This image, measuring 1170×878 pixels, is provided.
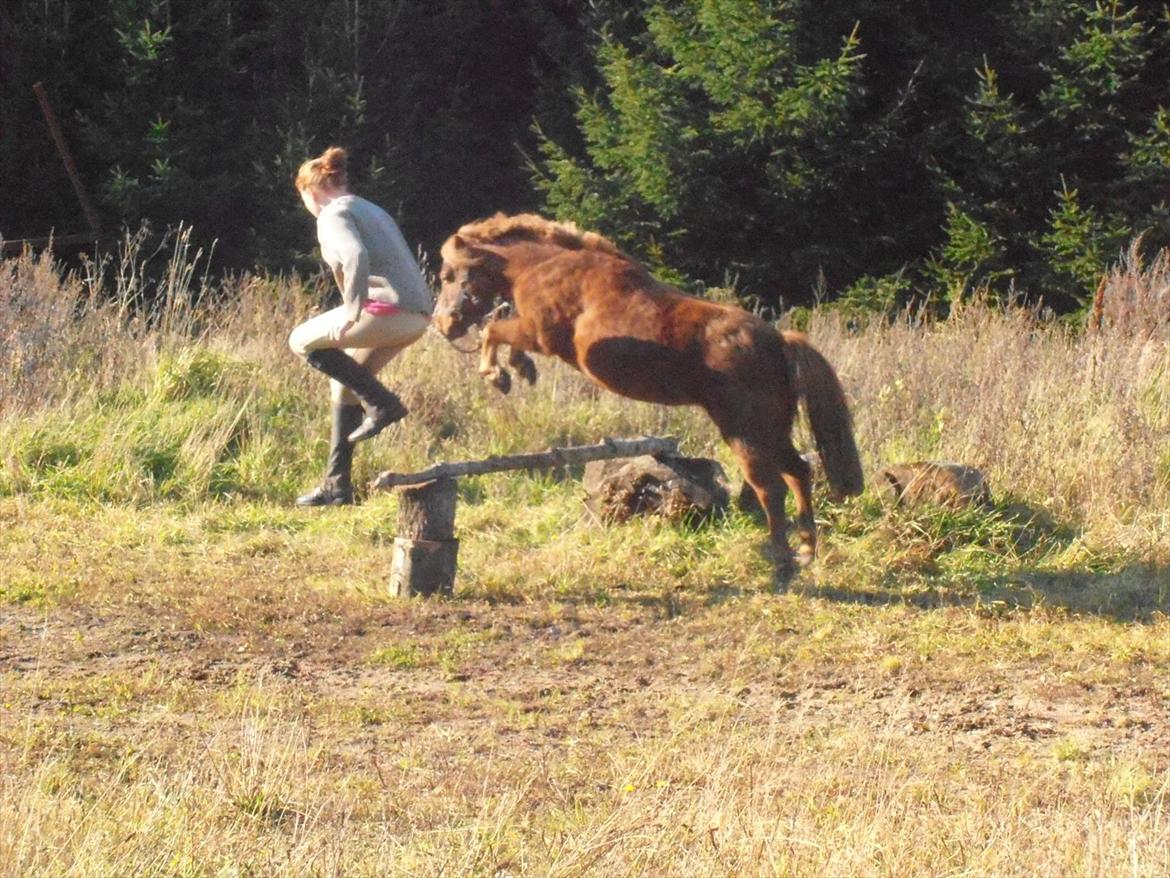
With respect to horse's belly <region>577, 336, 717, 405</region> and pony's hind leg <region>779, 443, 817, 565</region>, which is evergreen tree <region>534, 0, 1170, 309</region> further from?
horse's belly <region>577, 336, 717, 405</region>

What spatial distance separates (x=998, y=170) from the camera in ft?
67.5

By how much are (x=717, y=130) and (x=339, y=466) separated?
12815 millimetres

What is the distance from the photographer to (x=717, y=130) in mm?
20922

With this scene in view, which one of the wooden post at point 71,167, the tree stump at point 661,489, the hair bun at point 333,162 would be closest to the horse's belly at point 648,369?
the tree stump at point 661,489

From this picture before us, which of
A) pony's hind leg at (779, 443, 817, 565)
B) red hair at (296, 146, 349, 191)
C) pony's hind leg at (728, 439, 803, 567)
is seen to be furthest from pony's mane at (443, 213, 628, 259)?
pony's hind leg at (779, 443, 817, 565)

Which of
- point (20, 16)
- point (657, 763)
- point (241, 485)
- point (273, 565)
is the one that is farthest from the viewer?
point (20, 16)

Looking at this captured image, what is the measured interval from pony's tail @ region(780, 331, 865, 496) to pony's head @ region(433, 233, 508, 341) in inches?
62.0

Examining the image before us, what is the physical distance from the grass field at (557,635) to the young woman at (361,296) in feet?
3.40

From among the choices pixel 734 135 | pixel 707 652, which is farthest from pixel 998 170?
pixel 707 652

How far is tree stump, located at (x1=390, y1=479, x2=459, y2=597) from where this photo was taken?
805cm

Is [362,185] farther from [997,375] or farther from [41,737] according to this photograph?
[41,737]

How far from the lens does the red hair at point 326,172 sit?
862 cm

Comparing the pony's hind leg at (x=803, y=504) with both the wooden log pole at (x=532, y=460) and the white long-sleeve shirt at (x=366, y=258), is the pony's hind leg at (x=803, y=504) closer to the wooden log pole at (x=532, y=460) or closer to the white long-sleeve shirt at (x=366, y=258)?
the wooden log pole at (x=532, y=460)

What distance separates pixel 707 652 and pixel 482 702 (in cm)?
130
